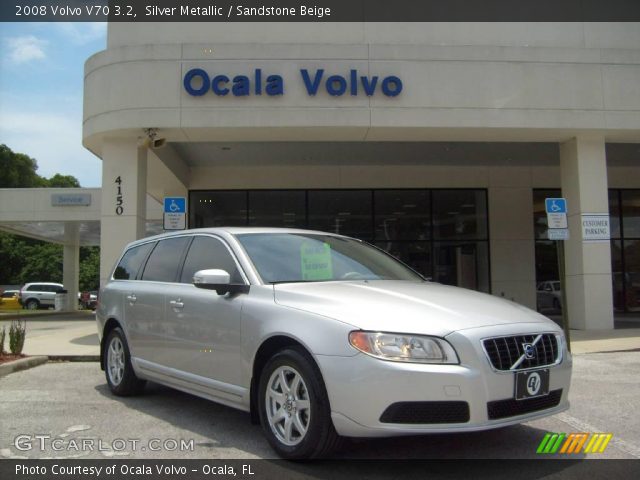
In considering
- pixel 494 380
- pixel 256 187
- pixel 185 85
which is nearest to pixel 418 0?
pixel 185 85

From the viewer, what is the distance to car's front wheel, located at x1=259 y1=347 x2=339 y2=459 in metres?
3.97

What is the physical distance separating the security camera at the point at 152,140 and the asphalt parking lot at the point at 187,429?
22.6 feet

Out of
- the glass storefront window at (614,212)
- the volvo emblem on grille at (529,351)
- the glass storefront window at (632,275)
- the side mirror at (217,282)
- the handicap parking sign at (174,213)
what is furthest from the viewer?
the glass storefront window at (632,275)

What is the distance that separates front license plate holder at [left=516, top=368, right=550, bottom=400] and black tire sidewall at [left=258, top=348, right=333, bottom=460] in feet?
4.15

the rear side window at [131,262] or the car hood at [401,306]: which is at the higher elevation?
the rear side window at [131,262]

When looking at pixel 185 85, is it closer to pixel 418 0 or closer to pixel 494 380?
pixel 418 0

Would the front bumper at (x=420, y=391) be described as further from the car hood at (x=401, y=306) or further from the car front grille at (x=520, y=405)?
the car hood at (x=401, y=306)

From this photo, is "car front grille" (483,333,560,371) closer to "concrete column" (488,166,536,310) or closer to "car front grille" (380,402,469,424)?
"car front grille" (380,402,469,424)

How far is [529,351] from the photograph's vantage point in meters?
4.09

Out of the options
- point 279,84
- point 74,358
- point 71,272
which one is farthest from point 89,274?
point 74,358

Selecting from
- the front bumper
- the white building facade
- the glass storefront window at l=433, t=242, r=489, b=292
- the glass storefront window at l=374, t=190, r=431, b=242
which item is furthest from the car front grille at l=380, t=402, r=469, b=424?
the glass storefront window at l=433, t=242, r=489, b=292

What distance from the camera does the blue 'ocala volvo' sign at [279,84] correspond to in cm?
1284

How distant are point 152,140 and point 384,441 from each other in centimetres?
1029

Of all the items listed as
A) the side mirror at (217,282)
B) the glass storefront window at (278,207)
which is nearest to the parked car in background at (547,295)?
the glass storefront window at (278,207)
